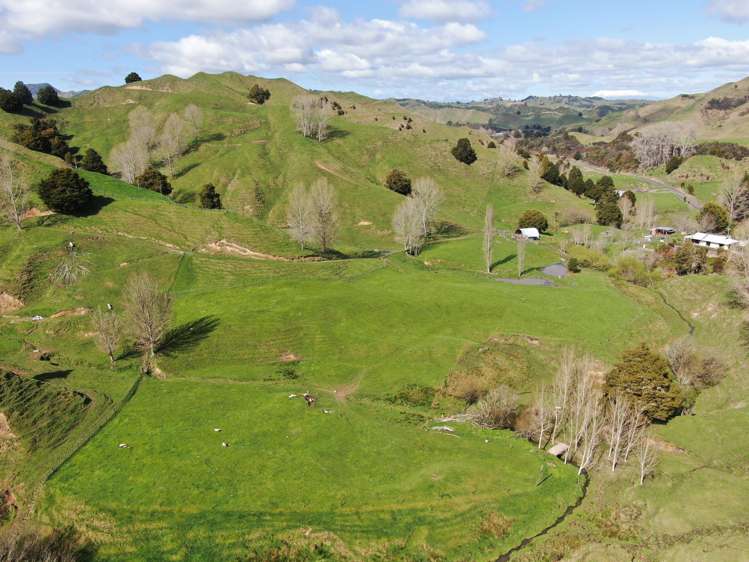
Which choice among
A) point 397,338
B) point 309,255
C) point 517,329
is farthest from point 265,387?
point 309,255

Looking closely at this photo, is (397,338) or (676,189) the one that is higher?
(676,189)

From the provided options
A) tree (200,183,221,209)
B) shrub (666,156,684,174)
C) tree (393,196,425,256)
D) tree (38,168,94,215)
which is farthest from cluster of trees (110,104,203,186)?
shrub (666,156,684,174)

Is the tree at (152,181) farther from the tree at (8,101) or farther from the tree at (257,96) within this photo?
the tree at (257,96)

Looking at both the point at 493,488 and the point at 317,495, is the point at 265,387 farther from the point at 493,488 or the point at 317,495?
the point at 493,488

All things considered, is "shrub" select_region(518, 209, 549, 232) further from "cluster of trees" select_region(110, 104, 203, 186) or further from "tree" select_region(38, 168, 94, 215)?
"tree" select_region(38, 168, 94, 215)

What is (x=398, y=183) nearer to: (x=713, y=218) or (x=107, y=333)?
(x=713, y=218)

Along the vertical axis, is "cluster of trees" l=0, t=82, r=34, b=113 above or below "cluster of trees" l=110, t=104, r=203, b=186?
above

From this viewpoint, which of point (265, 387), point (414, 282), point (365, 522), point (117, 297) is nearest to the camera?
point (365, 522)
